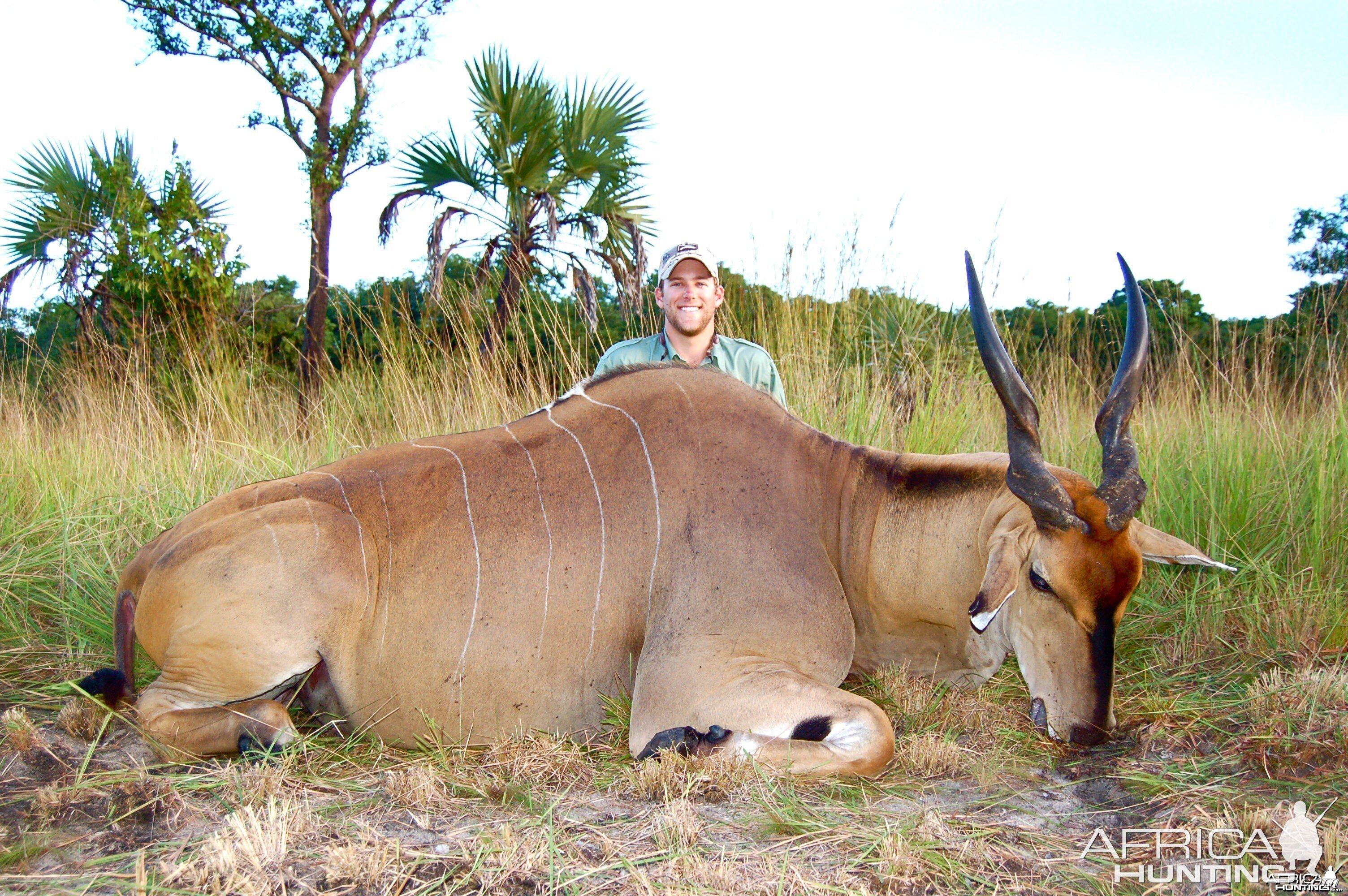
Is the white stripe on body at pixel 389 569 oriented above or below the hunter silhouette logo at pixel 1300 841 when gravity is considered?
above

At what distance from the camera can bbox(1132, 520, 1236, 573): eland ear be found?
2.90 metres

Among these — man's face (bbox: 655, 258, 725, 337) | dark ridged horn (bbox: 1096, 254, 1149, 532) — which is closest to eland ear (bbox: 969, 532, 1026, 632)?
dark ridged horn (bbox: 1096, 254, 1149, 532)

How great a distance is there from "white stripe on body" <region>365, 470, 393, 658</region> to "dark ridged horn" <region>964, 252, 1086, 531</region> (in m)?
1.80

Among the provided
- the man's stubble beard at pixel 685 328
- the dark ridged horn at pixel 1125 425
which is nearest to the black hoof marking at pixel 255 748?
the dark ridged horn at pixel 1125 425

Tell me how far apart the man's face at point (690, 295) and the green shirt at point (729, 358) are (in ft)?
0.69

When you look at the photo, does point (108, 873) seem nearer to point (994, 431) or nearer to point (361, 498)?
point (361, 498)

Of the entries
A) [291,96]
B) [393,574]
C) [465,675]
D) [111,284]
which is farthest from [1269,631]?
[291,96]

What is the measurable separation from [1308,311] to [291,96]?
13190mm

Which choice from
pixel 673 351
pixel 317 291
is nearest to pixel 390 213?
pixel 317 291

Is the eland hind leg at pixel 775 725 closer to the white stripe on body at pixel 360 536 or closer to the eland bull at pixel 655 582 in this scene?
the eland bull at pixel 655 582

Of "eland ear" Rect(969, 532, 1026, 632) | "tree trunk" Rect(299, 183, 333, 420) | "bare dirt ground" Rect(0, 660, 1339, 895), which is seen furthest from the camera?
"tree trunk" Rect(299, 183, 333, 420)

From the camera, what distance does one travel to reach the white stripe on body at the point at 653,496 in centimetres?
292

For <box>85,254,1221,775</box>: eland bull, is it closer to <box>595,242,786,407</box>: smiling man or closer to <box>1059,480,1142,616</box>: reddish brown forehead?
<box>1059,480,1142,616</box>: reddish brown forehead

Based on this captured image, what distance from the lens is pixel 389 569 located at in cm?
294
